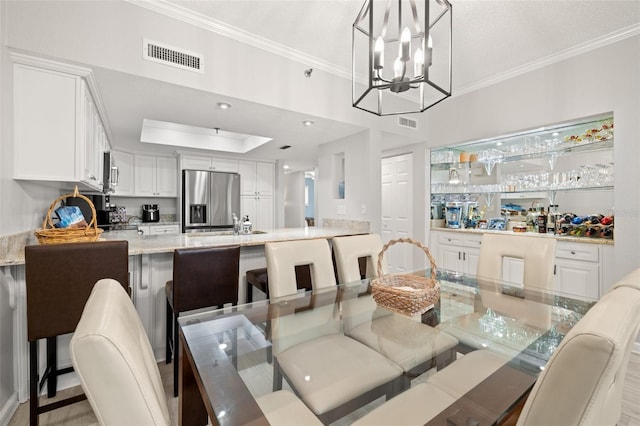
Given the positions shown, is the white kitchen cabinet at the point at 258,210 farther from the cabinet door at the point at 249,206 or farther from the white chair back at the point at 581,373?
the white chair back at the point at 581,373

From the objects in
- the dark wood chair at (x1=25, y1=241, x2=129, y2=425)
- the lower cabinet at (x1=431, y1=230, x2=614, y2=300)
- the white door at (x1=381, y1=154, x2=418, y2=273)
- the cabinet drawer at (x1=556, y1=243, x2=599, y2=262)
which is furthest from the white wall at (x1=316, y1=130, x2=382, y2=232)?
the dark wood chair at (x1=25, y1=241, x2=129, y2=425)

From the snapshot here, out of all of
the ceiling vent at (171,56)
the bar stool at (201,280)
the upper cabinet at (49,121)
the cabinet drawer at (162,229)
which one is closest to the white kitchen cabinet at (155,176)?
the cabinet drawer at (162,229)

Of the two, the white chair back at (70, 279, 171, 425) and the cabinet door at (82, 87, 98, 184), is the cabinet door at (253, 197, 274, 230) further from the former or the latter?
the white chair back at (70, 279, 171, 425)

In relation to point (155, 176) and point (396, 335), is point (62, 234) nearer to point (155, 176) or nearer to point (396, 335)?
point (396, 335)

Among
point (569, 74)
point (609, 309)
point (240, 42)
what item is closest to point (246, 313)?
point (609, 309)

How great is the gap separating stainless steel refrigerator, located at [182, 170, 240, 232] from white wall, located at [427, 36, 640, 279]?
4.02 metres

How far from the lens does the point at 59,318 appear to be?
1.58 metres

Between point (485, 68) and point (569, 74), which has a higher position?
point (485, 68)

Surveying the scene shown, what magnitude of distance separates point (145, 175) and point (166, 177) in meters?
0.33

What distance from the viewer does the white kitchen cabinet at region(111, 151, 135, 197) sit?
4648mm

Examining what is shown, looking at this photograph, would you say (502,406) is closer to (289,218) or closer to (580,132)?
(580,132)

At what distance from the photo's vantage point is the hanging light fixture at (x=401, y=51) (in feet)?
4.62

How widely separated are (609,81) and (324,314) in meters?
3.32

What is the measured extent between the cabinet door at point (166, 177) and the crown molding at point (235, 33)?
11.2 feet
